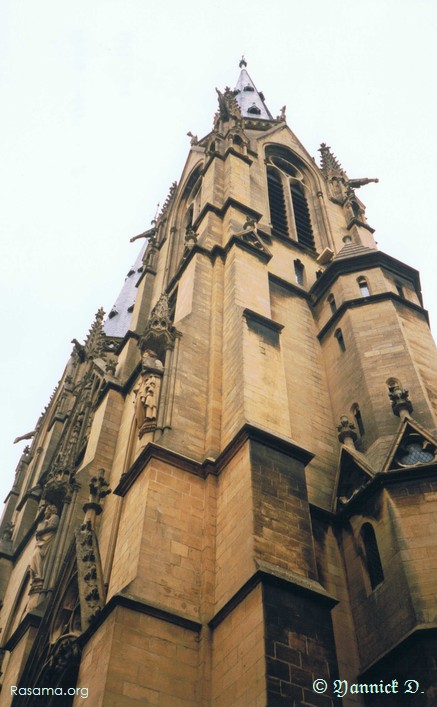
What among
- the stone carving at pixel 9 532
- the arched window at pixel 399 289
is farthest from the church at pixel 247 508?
the stone carving at pixel 9 532

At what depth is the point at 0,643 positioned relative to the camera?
18.3 meters

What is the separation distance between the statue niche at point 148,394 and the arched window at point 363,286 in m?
6.16

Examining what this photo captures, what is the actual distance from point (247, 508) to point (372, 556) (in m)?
2.56

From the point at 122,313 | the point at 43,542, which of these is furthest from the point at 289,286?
the point at 122,313

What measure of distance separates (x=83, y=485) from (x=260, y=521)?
23.2 ft

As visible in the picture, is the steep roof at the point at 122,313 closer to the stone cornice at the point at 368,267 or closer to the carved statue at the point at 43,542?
the stone cornice at the point at 368,267

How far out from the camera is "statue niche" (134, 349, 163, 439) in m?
13.8

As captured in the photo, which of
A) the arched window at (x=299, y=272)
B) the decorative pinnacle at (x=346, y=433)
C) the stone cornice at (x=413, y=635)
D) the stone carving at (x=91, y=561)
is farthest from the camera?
the arched window at (x=299, y=272)

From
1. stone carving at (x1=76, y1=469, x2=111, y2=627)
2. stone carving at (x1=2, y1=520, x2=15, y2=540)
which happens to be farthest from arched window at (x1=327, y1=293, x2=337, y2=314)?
stone carving at (x1=2, y1=520, x2=15, y2=540)

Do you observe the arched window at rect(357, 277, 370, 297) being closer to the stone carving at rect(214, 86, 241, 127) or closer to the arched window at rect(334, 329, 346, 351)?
the arched window at rect(334, 329, 346, 351)

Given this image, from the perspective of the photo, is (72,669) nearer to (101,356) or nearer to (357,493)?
(357,493)

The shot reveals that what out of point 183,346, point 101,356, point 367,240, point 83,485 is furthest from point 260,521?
point 101,356

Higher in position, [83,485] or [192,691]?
[83,485]

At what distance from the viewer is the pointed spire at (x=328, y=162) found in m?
30.9
